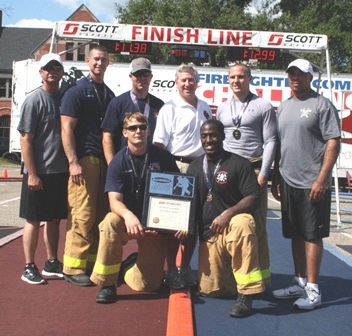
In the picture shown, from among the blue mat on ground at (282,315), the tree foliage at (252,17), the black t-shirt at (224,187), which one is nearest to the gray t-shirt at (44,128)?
the black t-shirt at (224,187)

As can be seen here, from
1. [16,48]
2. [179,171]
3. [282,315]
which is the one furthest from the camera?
[16,48]

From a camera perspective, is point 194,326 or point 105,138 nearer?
point 194,326

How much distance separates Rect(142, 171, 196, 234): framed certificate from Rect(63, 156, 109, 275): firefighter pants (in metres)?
0.85

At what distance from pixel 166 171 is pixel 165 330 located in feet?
4.65

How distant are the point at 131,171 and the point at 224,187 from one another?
85cm

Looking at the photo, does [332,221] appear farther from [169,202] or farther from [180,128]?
[169,202]

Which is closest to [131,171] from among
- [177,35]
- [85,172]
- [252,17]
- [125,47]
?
[85,172]

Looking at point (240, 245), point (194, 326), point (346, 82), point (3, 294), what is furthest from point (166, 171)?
point (346, 82)

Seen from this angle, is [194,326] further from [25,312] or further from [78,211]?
[78,211]

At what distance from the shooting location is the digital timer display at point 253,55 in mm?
12453

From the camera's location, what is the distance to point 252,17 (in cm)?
4134

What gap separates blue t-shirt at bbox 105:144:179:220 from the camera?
217 inches

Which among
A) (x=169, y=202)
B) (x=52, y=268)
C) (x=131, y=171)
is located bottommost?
(x=52, y=268)

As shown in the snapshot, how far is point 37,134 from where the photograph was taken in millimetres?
Result: 5984
